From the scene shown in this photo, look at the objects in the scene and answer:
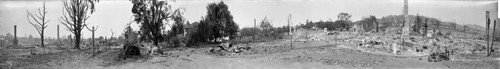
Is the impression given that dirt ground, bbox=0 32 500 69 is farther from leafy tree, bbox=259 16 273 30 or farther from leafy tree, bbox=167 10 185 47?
leafy tree, bbox=259 16 273 30

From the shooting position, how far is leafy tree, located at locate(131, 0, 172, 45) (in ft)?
79.2

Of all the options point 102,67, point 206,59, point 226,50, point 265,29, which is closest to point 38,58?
point 102,67

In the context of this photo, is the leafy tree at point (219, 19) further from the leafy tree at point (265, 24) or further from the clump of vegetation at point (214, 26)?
the leafy tree at point (265, 24)

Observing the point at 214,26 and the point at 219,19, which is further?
the point at 219,19

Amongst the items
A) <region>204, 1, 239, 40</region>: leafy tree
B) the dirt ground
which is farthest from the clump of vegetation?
the dirt ground

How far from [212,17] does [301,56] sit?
1216cm

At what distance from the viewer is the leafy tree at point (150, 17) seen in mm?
24141

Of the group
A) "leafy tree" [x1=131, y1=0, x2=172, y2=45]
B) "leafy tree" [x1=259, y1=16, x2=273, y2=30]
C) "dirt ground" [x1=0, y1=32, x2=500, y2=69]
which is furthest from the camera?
"leafy tree" [x1=259, y1=16, x2=273, y2=30]

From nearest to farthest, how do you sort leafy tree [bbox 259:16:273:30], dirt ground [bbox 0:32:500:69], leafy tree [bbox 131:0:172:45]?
dirt ground [bbox 0:32:500:69]
leafy tree [bbox 131:0:172:45]
leafy tree [bbox 259:16:273:30]

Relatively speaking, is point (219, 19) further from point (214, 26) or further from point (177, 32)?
point (177, 32)

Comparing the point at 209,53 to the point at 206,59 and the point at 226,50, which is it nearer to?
the point at 226,50

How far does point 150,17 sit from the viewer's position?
24500mm

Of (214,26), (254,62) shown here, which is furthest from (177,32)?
(254,62)

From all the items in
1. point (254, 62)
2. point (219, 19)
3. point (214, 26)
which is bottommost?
point (254, 62)
